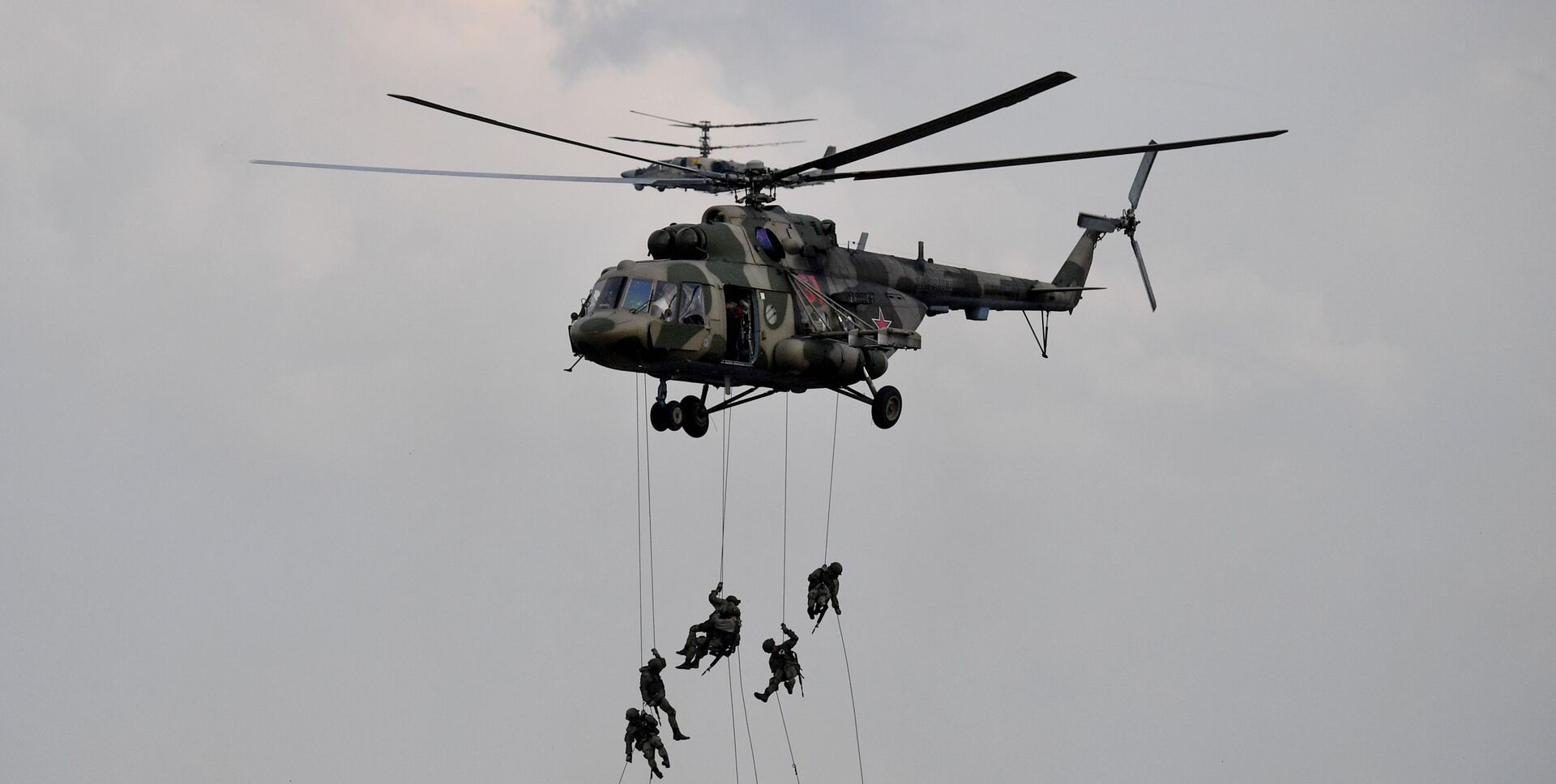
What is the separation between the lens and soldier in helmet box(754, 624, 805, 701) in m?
30.7

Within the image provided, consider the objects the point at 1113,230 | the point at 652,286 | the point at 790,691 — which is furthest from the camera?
the point at 1113,230

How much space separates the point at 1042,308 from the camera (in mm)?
36812

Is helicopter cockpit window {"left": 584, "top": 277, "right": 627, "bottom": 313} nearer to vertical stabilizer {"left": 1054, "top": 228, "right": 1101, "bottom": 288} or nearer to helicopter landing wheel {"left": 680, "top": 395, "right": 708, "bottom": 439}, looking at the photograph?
helicopter landing wheel {"left": 680, "top": 395, "right": 708, "bottom": 439}

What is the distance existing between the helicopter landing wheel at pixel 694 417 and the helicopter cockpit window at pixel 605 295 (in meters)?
2.41

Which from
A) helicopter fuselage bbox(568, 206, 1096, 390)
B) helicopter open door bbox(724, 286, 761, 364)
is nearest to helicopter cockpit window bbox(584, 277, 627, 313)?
helicopter fuselage bbox(568, 206, 1096, 390)

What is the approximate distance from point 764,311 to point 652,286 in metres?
2.04

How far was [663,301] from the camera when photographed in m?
28.6

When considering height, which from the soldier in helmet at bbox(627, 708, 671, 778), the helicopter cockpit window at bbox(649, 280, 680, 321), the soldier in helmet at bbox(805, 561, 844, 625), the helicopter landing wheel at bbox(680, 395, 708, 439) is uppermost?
the helicopter cockpit window at bbox(649, 280, 680, 321)

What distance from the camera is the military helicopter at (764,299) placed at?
2827 centimetres

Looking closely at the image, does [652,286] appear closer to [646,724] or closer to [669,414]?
[669,414]

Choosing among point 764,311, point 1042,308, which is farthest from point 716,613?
point 1042,308

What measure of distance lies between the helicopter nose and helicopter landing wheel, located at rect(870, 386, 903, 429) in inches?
195

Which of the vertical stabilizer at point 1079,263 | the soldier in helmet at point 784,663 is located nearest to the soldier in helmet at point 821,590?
the soldier in helmet at point 784,663

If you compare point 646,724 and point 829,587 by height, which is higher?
point 829,587
